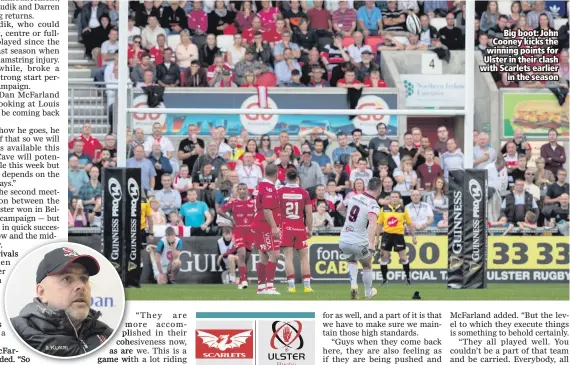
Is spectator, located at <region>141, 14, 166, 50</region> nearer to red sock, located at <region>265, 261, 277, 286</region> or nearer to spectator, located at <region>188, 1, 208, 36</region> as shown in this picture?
spectator, located at <region>188, 1, 208, 36</region>

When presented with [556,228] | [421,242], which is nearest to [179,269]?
[421,242]

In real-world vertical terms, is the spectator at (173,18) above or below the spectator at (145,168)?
above

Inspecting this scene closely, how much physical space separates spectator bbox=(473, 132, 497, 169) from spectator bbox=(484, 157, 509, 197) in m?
0.30

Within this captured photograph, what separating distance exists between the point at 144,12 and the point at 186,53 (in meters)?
1.44

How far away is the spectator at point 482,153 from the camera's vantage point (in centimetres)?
2542

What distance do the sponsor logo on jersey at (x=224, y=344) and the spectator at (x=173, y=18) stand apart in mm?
14168

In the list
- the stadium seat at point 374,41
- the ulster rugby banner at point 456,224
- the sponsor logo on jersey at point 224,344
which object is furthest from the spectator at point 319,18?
the sponsor logo on jersey at point 224,344

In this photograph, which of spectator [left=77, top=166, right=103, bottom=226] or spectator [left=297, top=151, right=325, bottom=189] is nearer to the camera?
spectator [left=77, top=166, right=103, bottom=226]

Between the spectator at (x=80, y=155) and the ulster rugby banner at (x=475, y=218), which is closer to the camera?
the ulster rugby banner at (x=475, y=218)

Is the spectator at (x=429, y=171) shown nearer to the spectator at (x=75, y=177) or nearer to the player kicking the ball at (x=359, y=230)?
the spectator at (x=75, y=177)

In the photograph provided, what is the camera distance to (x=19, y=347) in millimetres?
13391

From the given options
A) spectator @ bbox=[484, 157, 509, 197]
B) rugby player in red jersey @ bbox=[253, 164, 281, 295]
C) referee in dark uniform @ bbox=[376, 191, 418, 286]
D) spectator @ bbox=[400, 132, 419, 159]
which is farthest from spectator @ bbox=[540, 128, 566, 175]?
rugby player in red jersey @ bbox=[253, 164, 281, 295]

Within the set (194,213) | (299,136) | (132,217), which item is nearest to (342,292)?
(132,217)

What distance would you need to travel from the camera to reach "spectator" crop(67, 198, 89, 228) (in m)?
23.2
